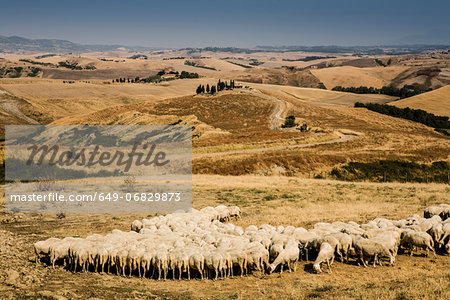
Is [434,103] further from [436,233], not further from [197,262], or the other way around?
[197,262]

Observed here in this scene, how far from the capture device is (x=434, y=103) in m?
139

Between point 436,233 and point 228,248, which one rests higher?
point 436,233

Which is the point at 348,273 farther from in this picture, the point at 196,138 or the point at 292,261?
the point at 196,138

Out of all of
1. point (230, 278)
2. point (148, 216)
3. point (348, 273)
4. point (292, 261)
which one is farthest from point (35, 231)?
point (348, 273)

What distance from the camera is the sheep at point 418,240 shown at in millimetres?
19052

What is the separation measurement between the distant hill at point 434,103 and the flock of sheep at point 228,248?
12552 cm

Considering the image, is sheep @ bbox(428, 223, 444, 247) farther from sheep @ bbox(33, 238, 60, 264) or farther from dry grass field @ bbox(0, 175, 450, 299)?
sheep @ bbox(33, 238, 60, 264)

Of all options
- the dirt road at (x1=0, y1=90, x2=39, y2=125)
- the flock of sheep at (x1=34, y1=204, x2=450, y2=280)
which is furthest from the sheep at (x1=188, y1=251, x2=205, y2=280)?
the dirt road at (x1=0, y1=90, x2=39, y2=125)

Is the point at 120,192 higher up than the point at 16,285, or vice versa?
the point at 16,285

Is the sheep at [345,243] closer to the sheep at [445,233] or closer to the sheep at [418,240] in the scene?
the sheep at [418,240]

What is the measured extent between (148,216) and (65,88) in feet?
616

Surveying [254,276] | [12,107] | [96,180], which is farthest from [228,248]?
[12,107]

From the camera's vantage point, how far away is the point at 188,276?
1680 cm

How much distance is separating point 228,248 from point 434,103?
474ft
